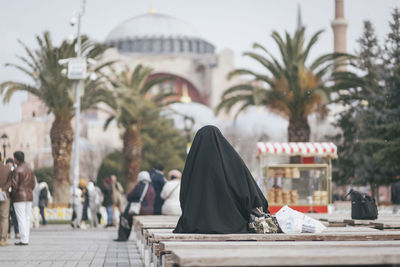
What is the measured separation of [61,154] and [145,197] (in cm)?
1541

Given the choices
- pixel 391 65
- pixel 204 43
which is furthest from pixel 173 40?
pixel 391 65

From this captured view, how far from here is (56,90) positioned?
1084 inches

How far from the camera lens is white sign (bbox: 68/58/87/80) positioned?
2505 centimetres

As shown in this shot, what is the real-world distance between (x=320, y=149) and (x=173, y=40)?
7893 cm

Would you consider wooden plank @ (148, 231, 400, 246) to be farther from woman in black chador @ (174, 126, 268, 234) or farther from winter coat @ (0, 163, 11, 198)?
winter coat @ (0, 163, 11, 198)

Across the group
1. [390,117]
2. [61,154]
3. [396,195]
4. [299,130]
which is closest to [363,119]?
[390,117]

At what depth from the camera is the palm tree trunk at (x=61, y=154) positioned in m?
28.0

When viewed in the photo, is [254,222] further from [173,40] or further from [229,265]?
[173,40]

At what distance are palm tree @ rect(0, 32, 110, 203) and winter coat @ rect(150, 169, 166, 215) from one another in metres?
13.2

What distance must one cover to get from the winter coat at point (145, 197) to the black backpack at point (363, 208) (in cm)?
461

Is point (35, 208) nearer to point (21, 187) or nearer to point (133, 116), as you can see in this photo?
point (21, 187)

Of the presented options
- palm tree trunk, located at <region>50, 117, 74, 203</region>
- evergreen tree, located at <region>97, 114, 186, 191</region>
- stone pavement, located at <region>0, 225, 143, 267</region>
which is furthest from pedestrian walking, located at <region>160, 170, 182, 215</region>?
evergreen tree, located at <region>97, 114, 186, 191</region>

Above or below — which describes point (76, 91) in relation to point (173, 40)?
below

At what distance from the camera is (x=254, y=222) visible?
6.14 metres
